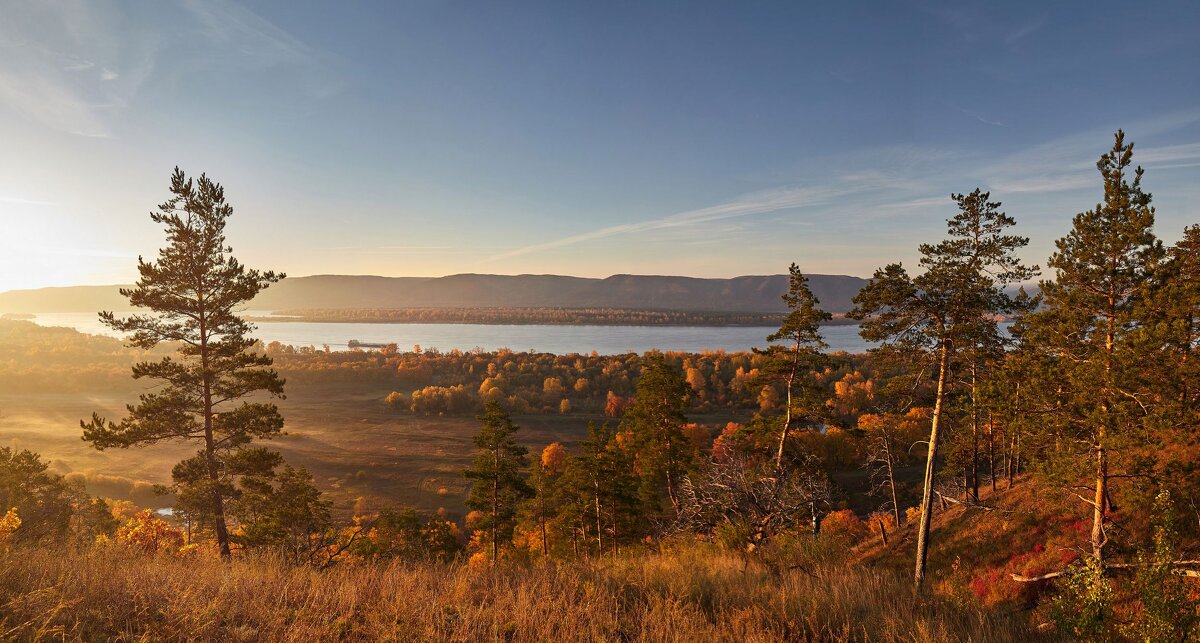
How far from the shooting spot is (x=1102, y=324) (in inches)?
503

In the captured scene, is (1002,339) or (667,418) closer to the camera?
(1002,339)

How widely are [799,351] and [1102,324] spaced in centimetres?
1057

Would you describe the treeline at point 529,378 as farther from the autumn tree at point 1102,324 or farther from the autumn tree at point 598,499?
the autumn tree at point 1102,324

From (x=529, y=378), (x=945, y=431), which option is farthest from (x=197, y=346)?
(x=529, y=378)

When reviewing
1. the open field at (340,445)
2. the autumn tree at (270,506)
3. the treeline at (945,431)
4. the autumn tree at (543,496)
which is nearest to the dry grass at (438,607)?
the treeline at (945,431)

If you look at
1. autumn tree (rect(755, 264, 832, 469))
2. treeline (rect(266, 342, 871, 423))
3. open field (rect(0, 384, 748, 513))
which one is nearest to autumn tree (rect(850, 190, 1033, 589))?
autumn tree (rect(755, 264, 832, 469))

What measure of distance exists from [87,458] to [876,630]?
98.8 m

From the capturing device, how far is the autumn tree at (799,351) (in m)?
21.7

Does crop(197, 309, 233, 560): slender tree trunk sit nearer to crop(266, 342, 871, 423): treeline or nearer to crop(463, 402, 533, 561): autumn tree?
crop(463, 402, 533, 561): autumn tree

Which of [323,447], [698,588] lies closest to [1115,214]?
[698,588]

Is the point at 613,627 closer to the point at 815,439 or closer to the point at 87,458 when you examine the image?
the point at 815,439

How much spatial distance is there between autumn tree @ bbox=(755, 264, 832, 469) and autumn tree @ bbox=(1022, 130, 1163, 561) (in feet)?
28.4

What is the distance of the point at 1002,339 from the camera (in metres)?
14.6

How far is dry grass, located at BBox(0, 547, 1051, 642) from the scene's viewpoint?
4.51 metres
